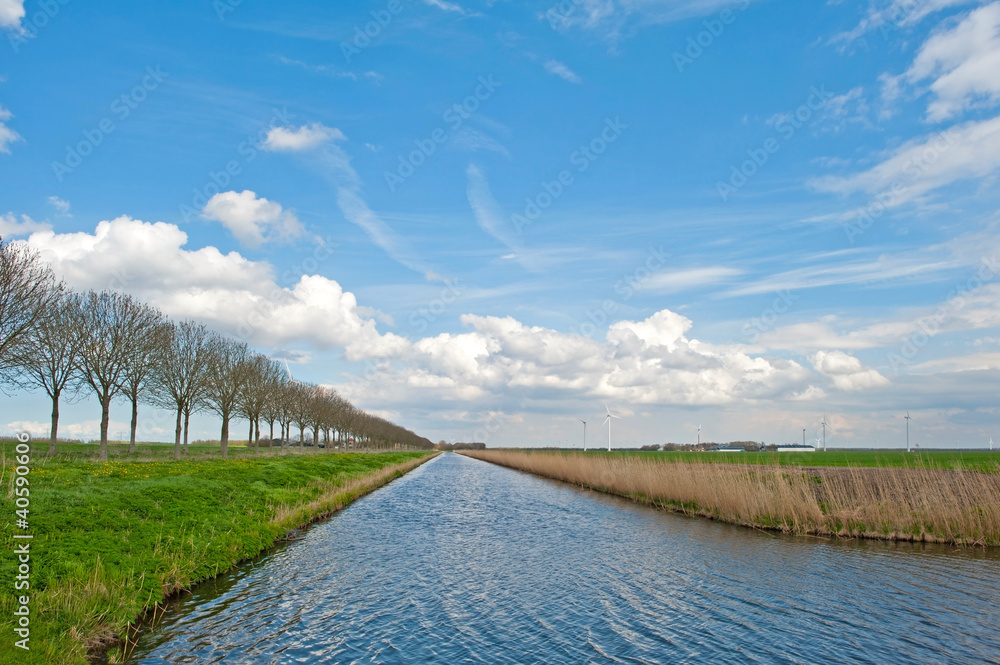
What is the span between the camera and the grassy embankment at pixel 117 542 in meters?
9.94

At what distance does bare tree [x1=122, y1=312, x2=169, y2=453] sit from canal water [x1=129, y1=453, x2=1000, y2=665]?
34.4m

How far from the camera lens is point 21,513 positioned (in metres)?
13.4

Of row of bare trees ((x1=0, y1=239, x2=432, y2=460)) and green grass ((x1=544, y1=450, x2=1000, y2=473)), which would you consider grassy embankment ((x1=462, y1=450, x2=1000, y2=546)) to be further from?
row of bare trees ((x1=0, y1=239, x2=432, y2=460))

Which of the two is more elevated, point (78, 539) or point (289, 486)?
point (78, 539)

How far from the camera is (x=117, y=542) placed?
14008 millimetres

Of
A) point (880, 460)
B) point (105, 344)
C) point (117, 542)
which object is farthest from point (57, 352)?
point (880, 460)

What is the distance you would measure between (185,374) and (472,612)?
171ft

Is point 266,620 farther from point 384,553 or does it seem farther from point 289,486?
point 289,486

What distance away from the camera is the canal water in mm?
10859

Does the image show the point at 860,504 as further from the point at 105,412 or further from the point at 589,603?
the point at 105,412

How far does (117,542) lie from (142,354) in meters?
40.7

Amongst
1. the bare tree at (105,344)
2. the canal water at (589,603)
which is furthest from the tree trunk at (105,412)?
the canal water at (589,603)

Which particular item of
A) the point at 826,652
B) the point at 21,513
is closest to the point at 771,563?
the point at 826,652

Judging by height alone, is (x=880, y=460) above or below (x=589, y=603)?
below
